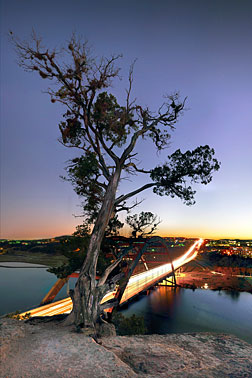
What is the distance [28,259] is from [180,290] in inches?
4829

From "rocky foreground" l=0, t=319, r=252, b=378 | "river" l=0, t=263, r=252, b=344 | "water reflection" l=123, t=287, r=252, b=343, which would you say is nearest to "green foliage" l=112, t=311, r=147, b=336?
"rocky foreground" l=0, t=319, r=252, b=378

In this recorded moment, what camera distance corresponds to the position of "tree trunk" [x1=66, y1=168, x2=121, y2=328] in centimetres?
977

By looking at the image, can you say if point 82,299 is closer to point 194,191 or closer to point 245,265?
point 194,191

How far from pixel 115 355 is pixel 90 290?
3.99 m

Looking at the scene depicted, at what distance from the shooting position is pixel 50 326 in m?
9.44

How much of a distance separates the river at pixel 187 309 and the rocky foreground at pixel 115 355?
20.2 meters

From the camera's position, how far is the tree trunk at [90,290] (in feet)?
32.1

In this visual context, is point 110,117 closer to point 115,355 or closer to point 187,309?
point 115,355

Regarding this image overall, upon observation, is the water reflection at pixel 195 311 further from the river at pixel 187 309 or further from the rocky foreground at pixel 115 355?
the rocky foreground at pixel 115 355

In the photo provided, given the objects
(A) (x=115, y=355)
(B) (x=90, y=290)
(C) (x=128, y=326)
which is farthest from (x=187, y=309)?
(A) (x=115, y=355)

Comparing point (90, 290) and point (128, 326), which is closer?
point (90, 290)

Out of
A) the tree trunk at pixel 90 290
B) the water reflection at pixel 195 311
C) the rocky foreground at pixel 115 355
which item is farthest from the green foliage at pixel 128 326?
the water reflection at pixel 195 311

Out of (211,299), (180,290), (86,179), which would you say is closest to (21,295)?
(180,290)

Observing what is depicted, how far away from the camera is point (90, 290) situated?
33.8 ft
